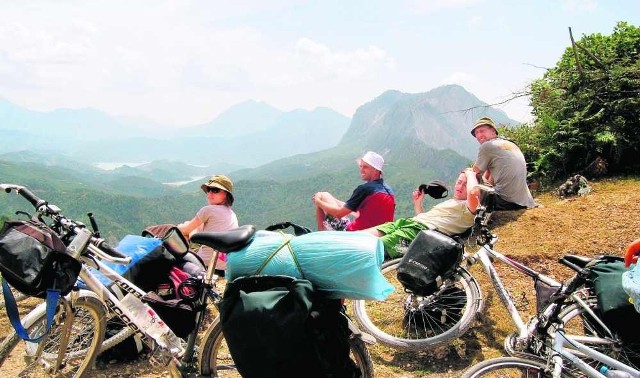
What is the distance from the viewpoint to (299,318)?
8.66ft

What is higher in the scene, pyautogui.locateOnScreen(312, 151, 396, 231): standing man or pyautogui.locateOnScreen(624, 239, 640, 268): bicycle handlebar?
pyautogui.locateOnScreen(624, 239, 640, 268): bicycle handlebar

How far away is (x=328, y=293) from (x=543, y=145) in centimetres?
1031

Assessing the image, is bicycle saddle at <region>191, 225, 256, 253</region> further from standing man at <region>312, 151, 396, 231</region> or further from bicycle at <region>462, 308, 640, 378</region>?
standing man at <region>312, 151, 396, 231</region>

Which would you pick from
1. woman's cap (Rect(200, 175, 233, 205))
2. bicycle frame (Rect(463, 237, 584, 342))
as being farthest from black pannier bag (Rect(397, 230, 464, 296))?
woman's cap (Rect(200, 175, 233, 205))

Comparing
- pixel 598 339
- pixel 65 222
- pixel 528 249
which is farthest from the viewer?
pixel 528 249

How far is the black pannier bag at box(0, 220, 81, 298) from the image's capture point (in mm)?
2900

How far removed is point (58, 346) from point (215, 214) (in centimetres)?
262

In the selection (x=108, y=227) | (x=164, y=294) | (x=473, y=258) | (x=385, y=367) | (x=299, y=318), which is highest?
(x=299, y=318)

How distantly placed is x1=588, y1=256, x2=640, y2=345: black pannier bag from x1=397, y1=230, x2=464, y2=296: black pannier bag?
1.16 meters

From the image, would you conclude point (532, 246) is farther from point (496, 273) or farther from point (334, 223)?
point (334, 223)

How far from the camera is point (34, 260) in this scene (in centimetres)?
293

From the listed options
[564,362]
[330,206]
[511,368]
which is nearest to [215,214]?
[330,206]

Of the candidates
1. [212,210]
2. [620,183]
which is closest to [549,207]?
[620,183]

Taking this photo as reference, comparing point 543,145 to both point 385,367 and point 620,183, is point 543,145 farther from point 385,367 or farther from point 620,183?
point 385,367
